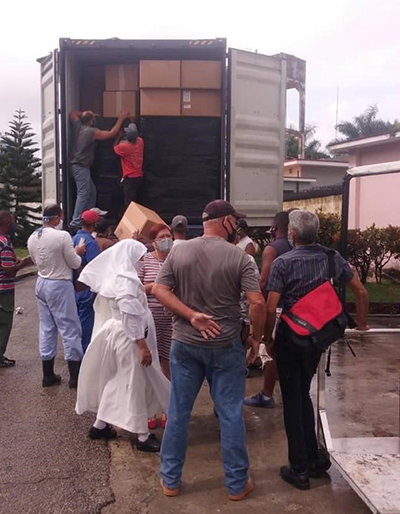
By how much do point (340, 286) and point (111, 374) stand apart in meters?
1.76

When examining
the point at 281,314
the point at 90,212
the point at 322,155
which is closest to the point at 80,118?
the point at 90,212

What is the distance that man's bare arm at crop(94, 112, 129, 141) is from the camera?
7.23 metres

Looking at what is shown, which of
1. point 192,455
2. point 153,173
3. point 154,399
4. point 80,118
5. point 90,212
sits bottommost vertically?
point 192,455

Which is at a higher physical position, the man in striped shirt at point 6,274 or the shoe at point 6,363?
the man in striped shirt at point 6,274

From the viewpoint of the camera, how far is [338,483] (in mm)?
3613

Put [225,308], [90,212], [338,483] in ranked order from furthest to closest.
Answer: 1. [90,212]
2. [338,483]
3. [225,308]

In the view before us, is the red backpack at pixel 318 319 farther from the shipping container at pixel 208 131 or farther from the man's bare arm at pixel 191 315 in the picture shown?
the shipping container at pixel 208 131

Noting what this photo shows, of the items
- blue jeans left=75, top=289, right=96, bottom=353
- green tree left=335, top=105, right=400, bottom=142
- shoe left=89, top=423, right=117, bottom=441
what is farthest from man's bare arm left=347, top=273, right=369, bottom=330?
green tree left=335, top=105, right=400, bottom=142

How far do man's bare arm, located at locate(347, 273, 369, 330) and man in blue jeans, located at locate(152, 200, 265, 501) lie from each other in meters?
0.65

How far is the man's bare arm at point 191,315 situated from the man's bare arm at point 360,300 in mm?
925

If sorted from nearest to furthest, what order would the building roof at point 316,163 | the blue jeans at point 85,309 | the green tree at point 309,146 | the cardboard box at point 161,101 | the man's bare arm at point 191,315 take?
1. the man's bare arm at point 191,315
2. the blue jeans at point 85,309
3. the cardboard box at point 161,101
4. the building roof at point 316,163
5. the green tree at point 309,146

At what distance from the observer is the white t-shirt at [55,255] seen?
5363 millimetres

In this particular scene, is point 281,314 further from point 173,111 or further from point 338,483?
point 173,111

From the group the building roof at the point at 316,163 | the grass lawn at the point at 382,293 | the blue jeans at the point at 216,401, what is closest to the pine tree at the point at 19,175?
the building roof at the point at 316,163
